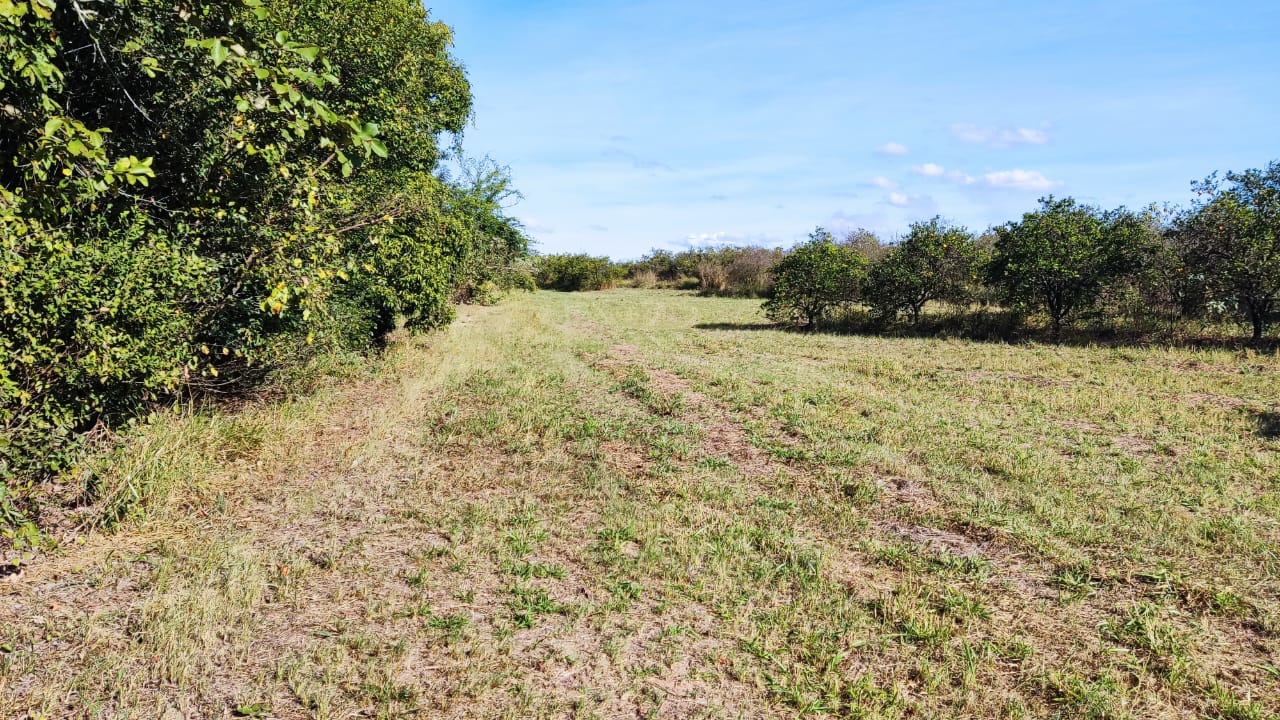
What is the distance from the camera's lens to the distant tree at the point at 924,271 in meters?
17.6

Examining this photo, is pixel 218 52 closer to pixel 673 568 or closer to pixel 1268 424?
pixel 673 568

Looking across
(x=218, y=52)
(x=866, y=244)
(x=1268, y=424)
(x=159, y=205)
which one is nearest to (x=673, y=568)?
(x=218, y=52)

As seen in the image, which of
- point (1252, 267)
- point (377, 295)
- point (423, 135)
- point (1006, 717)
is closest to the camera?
point (1006, 717)

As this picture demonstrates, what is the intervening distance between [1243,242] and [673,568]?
1616cm

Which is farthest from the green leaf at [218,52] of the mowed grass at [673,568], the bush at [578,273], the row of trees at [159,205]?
the bush at [578,273]

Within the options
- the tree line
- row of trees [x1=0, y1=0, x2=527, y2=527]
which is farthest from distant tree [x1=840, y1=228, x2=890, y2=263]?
row of trees [x1=0, y1=0, x2=527, y2=527]

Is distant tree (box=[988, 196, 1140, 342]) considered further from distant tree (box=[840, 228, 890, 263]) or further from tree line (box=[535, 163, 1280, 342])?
distant tree (box=[840, 228, 890, 263])

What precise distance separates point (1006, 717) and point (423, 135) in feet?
38.6

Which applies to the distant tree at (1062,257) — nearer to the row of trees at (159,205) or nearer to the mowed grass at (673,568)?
the mowed grass at (673,568)

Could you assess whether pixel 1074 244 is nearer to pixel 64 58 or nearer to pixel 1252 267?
pixel 1252 267

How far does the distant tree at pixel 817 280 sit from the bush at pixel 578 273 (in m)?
24.2

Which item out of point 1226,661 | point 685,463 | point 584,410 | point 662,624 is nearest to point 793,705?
point 662,624

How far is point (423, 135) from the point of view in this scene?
11523 mm

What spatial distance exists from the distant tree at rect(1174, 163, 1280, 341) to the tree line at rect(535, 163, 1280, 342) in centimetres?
2
